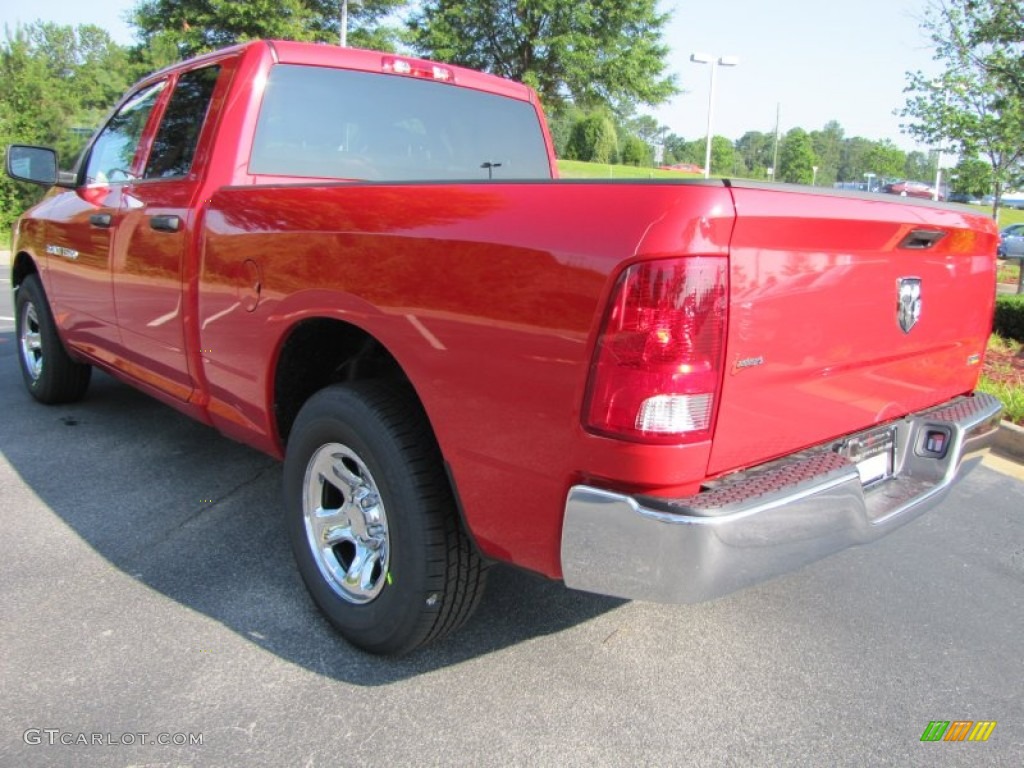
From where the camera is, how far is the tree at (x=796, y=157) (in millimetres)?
53094

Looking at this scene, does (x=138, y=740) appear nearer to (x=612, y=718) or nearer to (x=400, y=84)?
(x=612, y=718)

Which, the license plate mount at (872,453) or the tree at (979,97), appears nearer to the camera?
the license plate mount at (872,453)

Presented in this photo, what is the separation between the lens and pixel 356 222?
92.4 inches

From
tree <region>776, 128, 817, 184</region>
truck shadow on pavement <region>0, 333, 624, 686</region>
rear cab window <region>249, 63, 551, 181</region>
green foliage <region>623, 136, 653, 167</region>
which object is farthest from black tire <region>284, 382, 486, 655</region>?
tree <region>776, 128, 817, 184</region>

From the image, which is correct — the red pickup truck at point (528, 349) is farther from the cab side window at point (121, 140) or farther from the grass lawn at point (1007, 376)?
the grass lawn at point (1007, 376)

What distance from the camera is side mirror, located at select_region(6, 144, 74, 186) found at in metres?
4.31

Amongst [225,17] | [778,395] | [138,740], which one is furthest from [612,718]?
[225,17]

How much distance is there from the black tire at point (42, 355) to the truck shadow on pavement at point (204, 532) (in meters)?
0.13

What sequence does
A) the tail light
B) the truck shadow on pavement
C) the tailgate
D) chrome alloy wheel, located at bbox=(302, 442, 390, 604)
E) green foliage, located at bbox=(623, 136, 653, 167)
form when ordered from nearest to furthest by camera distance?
the tail light → the tailgate → chrome alloy wheel, located at bbox=(302, 442, 390, 604) → the truck shadow on pavement → green foliage, located at bbox=(623, 136, 653, 167)

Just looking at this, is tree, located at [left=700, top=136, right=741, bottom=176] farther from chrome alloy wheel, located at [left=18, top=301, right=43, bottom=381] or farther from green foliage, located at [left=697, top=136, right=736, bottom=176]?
chrome alloy wheel, located at [left=18, top=301, right=43, bottom=381]

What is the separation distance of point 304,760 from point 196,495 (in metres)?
2.05

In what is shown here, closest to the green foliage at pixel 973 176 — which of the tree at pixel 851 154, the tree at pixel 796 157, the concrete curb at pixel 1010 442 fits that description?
the concrete curb at pixel 1010 442

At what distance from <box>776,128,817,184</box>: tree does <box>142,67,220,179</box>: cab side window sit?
169 feet

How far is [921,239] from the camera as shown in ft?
7.62
